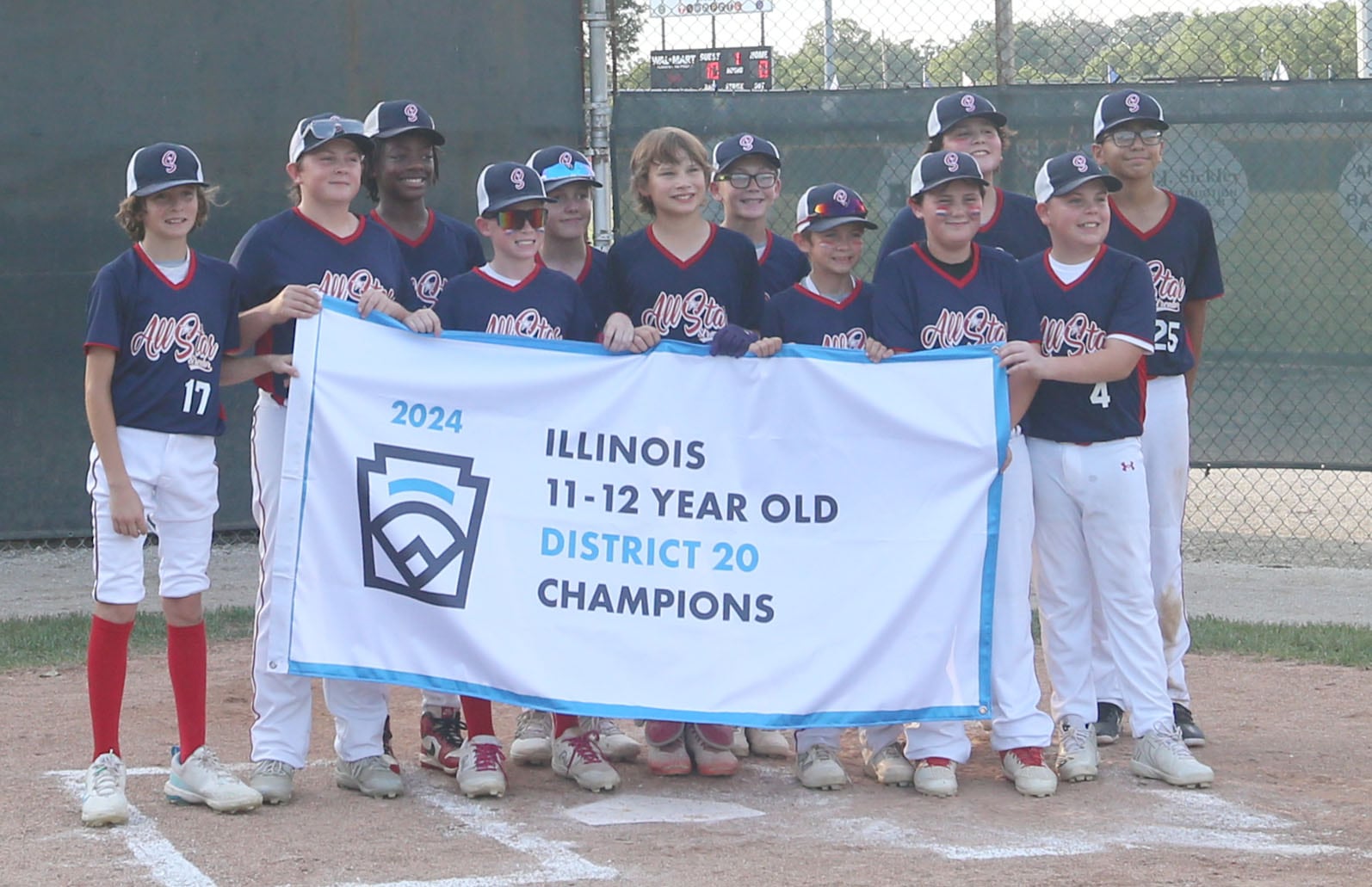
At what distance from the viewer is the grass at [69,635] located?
6.92 meters

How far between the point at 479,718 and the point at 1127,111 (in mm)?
2871

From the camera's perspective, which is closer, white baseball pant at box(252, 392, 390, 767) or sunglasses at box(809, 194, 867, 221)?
white baseball pant at box(252, 392, 390, 767)

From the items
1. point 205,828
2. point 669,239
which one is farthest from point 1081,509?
point 205,828

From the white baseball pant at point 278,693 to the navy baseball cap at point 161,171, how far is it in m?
0.71

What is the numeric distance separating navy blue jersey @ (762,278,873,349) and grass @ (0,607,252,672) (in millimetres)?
3302

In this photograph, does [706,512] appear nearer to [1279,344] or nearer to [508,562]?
[508,562]

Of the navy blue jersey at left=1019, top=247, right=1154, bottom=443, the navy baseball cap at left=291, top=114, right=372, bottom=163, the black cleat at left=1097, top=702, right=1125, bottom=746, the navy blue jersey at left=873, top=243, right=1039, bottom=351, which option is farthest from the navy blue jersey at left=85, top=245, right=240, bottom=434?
the black cleat at left=1097, top=702, right=1125, bottom=746

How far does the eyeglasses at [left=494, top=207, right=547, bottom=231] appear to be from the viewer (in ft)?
16.3

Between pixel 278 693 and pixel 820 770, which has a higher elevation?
pixel 278 693

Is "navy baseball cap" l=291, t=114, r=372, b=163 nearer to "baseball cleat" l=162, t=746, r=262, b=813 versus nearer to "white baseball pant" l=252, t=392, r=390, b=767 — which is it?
"white baseball pant" l=252, t=392, r=390, b=767

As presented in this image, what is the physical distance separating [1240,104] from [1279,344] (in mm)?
1226

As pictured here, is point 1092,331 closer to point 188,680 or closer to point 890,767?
point 890,767

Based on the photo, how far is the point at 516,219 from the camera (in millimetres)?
4965

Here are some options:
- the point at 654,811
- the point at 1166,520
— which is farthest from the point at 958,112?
the point at 654,811
